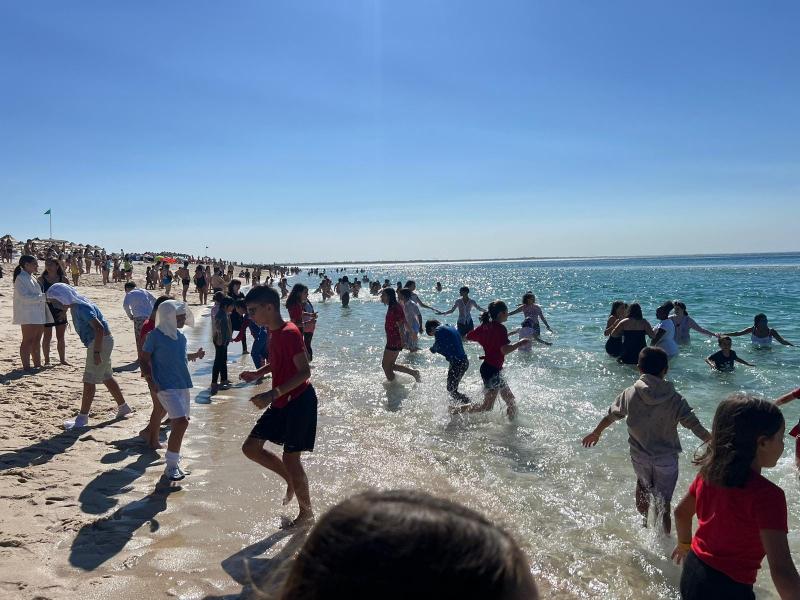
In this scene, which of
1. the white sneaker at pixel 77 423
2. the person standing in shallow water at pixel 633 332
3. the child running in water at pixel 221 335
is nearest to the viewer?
the white sneaker at pixel 77 423

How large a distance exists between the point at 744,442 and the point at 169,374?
493 centimetres

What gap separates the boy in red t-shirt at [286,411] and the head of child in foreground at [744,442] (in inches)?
120

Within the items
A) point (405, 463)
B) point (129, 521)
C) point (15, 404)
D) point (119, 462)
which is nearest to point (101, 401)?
point (15, 404)

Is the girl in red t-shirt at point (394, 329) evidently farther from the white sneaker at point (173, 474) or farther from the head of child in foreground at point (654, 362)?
the head of child in foreground at point (654, 362)

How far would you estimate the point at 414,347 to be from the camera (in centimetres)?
1425

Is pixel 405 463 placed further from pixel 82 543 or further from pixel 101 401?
pixel 101 401

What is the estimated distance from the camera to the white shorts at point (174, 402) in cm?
557

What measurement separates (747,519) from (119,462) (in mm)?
5752

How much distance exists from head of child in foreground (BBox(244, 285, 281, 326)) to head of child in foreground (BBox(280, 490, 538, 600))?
404cm

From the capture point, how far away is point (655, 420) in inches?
175

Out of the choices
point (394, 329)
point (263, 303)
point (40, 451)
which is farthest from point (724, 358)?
point (40, 451)

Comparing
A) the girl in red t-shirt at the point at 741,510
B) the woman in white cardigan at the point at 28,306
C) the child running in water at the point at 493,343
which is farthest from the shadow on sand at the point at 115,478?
the girl in red t-shirt at the point at 741,510

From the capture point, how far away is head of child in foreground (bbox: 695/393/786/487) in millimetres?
2652

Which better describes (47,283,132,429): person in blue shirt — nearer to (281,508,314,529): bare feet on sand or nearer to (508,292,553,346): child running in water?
(281,508,314,529): bare feet on sand
